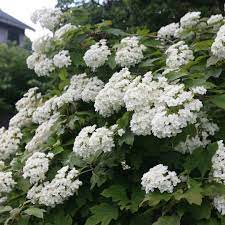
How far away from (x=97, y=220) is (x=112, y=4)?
9.46m

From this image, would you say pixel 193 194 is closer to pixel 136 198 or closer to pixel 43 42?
pixel 136 198

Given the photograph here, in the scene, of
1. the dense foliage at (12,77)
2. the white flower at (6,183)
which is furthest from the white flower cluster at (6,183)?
the dense foliage at (12,77)

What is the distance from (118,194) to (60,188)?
0.34 meters

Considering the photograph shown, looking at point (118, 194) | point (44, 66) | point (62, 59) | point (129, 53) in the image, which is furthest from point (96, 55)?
point (118, 194)

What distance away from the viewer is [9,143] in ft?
12.8

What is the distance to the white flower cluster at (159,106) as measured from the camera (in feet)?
8.46

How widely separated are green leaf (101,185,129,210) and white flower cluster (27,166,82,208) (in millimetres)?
216

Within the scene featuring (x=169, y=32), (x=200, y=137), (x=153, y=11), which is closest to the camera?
(x=200, y=137)

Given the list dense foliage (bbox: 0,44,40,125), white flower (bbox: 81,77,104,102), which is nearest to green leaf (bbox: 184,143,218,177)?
white flower (bbox: 81,77,104,102)

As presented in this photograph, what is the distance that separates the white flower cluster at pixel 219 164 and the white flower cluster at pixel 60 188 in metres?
0.78

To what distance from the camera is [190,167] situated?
2740 mm

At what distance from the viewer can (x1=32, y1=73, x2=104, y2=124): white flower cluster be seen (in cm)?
354

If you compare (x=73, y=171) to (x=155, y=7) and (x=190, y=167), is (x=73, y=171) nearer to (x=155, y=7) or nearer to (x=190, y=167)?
(x=190, y=167)

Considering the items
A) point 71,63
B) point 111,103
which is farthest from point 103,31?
point 111,103
